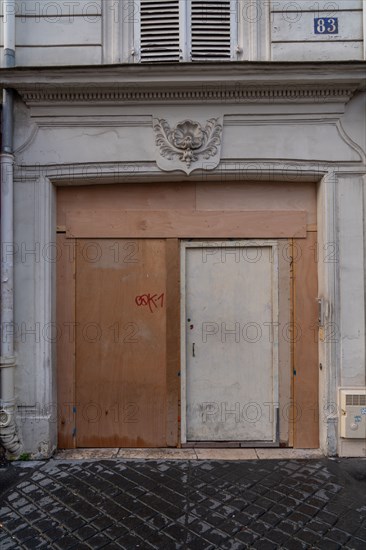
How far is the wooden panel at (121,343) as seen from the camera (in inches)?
170

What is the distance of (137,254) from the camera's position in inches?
172

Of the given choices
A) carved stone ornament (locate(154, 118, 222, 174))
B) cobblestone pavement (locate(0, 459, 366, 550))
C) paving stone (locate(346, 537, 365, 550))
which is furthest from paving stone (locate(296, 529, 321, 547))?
carved stone ornament (locate(154, 118, 222, 174))

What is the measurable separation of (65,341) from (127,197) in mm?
1862

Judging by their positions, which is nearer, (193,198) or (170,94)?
(170,94)

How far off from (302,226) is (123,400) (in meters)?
2.95

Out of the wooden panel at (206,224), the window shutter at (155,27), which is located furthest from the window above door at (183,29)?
the wooden panel at (206,224)

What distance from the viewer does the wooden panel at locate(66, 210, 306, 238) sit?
14.2ft

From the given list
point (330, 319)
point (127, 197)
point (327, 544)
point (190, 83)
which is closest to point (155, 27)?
point (190, 83)

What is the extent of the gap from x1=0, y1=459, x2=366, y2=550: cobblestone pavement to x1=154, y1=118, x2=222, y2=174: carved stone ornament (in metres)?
3.27

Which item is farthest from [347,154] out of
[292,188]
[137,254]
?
[137,254]

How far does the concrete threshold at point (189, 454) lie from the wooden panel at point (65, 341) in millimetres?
237

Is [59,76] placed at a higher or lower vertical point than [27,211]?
higher

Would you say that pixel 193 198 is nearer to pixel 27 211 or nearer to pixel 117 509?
pixel 27 211

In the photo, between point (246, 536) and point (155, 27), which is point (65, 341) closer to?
point (246, 536)
